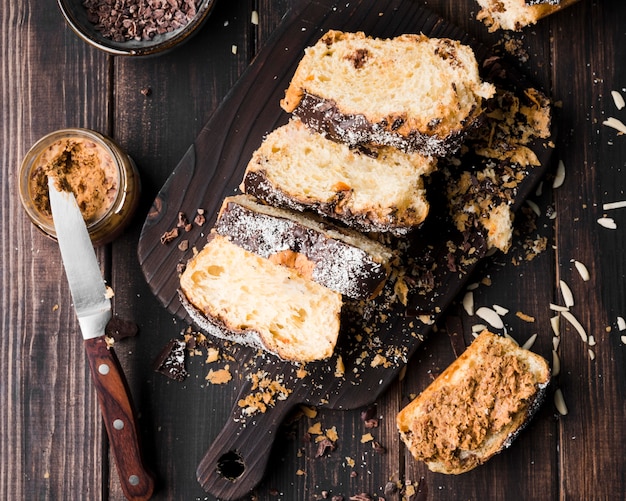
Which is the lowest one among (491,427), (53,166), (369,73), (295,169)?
(491,427)

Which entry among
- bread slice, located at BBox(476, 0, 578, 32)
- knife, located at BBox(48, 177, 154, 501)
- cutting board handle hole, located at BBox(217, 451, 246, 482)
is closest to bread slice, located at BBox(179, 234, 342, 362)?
knife, located at BBox(48, 177, 154, 501)

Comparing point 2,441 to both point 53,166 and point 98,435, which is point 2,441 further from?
point 53,166

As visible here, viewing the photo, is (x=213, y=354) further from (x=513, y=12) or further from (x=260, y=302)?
(x=513, y=12)

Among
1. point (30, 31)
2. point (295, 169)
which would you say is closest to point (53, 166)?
point (30, 31)

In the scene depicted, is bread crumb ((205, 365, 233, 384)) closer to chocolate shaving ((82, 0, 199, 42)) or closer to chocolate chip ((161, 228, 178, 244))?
chocolate chip ((161, 228, 178, 244))

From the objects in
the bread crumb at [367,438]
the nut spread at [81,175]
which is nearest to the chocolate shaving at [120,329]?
the nut spread at [81,175]

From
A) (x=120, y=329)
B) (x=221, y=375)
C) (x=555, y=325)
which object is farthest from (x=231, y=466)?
(x=555, y=325)
